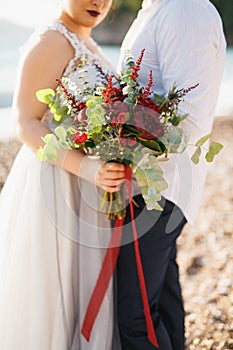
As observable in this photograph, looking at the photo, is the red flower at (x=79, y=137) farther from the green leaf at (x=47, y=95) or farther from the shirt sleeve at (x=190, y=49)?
the shirt sleeve at (x=190, y=49)

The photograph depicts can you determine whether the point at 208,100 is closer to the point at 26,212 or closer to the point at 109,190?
the point at 109,190

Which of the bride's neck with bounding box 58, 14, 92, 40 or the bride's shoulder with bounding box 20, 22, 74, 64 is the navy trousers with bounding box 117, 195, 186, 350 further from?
the bride's neck with bounding box 58, 14, 92, 40

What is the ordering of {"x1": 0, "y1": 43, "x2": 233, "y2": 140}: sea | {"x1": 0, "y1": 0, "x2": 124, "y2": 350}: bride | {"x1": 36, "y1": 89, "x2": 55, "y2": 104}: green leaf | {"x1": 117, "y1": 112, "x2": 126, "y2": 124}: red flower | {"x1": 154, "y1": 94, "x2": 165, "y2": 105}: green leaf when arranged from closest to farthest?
{"x1": 117, "y1": 112, "x2": 126, "y2": 124}: red flower, {"x1": 154, "y1": 94, "x2": 165, "y2": 105}: green leaf, {"x1": 36, "y1": 89, "x2": 55, "y2": 104}: green leaf, {"x1": 0, "y1": 0, "x2": 124, "y2": 350}: bride, {"x1": 0, "y1": 43, "x2": 233, "y2": 140}: sea

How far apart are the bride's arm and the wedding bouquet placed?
7.9 inches

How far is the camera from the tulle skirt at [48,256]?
7.82 ft

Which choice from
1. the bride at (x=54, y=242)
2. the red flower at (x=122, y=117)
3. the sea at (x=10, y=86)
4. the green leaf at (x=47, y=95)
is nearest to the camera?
the red flower at (x=122, y=117)

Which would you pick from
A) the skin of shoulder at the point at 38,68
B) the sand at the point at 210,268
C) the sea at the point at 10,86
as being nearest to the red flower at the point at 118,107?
the skin of shoulder at the point at 38,68

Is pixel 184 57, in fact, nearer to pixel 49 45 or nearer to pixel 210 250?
pixel 49 45

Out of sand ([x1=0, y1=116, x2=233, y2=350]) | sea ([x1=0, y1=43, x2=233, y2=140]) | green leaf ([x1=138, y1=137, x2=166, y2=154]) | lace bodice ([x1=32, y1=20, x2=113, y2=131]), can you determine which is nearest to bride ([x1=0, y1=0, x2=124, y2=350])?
lace bodice ([x1=32, y1=20, x2=113, y2=131])

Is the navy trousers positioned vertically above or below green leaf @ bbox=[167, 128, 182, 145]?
below

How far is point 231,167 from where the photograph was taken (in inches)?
276

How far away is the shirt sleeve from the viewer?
2.05 meters

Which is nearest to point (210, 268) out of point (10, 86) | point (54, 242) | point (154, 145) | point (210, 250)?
point (210, 250)

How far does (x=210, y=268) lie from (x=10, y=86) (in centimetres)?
1000
